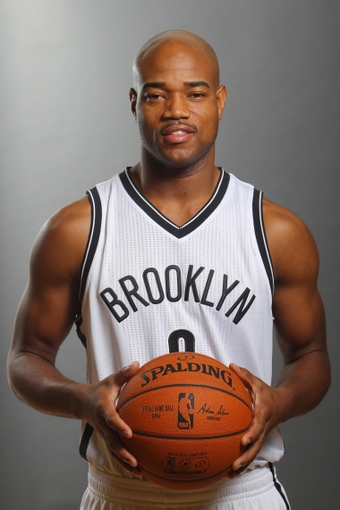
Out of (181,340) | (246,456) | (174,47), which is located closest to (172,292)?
(181,340)

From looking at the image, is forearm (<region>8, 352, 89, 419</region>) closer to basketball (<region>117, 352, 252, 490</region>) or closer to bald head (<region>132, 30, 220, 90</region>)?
basketball (<region>117, 352, 252, 490</region>)

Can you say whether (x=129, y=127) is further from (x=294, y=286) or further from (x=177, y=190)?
(x=294, y=286)

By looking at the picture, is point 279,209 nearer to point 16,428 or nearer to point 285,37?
point 285,37

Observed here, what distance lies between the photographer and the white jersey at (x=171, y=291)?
5.57 feet

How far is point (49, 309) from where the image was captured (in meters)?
1.78

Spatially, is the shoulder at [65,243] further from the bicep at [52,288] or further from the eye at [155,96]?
the eye at [155,96]

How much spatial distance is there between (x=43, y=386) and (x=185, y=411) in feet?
1.53

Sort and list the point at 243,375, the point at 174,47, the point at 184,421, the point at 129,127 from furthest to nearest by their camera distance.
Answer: the point at 129,127 < the point at 174,47 < the point at 243,375 < the point at 184,421

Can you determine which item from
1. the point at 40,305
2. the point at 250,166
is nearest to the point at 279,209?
the point at 40,305

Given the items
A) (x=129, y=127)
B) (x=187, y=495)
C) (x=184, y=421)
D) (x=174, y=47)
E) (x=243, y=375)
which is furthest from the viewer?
(x=129, y=127)

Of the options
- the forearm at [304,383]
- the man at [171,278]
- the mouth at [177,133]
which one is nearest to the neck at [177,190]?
the man at [171,278]

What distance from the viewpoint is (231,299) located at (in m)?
1.73

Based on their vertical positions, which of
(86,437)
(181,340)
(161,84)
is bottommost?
(86,437)

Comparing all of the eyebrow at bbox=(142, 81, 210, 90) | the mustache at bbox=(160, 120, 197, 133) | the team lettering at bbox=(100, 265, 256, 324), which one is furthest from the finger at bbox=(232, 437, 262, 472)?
the eyebrow at bbox=(142, 81, 210, 90)
